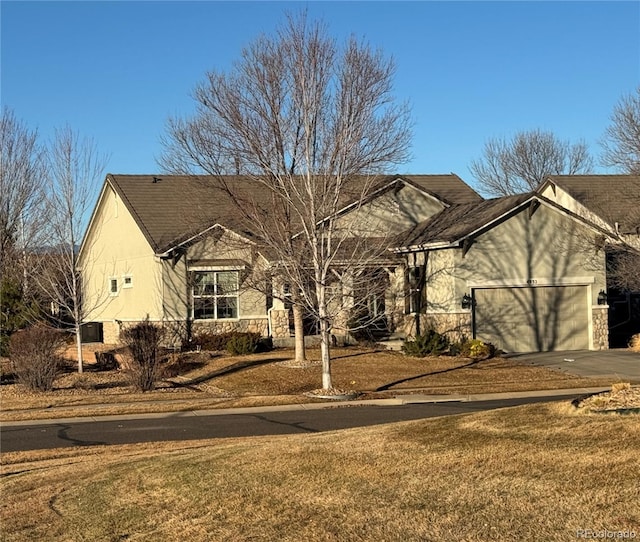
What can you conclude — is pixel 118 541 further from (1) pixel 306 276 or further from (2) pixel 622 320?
(2) pixel 622 320

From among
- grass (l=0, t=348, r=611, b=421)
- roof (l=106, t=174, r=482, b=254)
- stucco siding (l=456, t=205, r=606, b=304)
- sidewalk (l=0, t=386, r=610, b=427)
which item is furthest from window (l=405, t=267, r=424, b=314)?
sidewalk (l=0, t=386, r=610, b=427)

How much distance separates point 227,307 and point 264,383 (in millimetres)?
9072

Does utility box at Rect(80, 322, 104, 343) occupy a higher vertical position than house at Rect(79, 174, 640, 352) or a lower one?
lower

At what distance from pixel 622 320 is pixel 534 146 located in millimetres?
27790

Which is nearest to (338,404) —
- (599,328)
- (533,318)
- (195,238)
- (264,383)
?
(264,383)

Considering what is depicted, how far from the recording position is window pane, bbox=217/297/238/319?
31.9m

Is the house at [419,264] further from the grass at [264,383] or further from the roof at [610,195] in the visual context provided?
the grass at [264,383]

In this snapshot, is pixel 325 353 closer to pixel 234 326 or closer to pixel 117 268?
pixel 234 326

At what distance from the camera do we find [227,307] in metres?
31.9

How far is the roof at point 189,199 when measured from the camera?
26.2 m

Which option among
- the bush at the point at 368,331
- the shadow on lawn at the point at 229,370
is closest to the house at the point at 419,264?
the bush at the point at 368,331

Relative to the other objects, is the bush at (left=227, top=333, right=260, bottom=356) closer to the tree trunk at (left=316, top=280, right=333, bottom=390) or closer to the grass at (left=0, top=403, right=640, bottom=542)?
the tree trunk at (left=316, top=280, right=333, bottom=390)

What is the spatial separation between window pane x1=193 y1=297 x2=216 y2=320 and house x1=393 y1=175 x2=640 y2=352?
25.4 feet

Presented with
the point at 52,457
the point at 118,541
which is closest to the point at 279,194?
the point at 52,457
